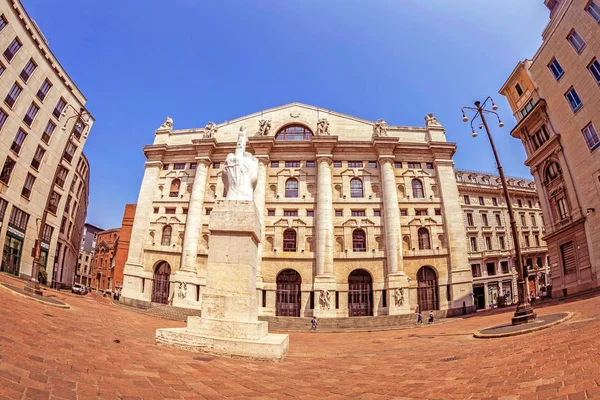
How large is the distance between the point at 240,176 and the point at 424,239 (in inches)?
1106

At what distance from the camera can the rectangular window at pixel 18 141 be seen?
2737 cm

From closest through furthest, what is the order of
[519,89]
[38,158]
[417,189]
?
[38,158] → [519,89] → [417,189]

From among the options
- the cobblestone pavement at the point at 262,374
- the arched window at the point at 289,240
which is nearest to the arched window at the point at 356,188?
the arched window at the point at 289,240

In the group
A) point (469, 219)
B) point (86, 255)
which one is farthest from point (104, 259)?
point (469, 219)

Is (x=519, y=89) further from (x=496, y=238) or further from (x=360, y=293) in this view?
(x=360, y=293)

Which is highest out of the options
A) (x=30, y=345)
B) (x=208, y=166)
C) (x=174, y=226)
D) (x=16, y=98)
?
(x=16, y=98)

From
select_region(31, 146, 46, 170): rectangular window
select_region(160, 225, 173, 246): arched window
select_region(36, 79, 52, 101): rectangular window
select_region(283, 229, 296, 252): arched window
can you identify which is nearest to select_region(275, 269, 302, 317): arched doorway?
select_region(283, 229, 296, 252): arched window

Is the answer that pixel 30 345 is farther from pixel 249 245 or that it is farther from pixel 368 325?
pixel 368 325

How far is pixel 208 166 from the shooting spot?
117 ft

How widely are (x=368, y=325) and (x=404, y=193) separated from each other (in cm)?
1539

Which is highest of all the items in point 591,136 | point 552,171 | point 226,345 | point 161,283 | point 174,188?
point 591,136

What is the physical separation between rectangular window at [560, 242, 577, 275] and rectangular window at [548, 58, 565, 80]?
13467mm

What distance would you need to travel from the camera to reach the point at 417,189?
3491 cm

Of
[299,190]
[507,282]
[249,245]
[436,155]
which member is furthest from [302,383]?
[507,282]
